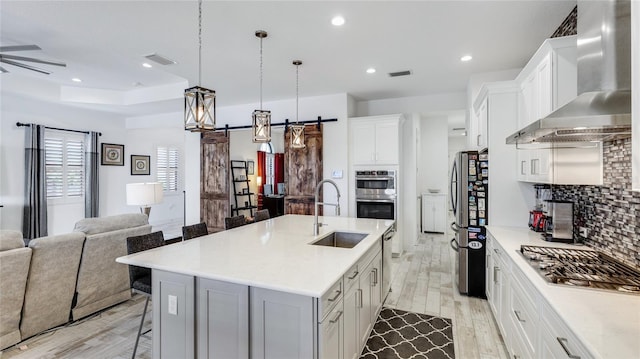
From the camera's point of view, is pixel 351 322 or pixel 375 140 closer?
pixel 351 322

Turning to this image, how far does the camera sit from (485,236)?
139 inches

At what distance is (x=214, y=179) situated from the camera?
6348 mm

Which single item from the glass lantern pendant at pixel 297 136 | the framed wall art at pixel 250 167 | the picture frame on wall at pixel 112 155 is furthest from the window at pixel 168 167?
the glass lantern pendant at pixel 297 136

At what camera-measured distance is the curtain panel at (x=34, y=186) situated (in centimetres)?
539

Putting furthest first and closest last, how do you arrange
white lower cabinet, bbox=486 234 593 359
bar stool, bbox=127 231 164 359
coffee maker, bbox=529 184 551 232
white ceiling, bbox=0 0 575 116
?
coffee maker, bbox=529 184 551 232, white ceiling, bbox=0 0 575 116, bar stool, bbox=127 231 164 359, white lower cabinet, bbox=486 234 593 359

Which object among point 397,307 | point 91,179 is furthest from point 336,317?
point 91,179

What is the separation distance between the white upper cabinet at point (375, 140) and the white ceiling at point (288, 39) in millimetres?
550

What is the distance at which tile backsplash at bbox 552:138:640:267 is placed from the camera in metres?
1.85

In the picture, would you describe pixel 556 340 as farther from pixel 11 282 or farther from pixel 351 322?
pixel 11 282

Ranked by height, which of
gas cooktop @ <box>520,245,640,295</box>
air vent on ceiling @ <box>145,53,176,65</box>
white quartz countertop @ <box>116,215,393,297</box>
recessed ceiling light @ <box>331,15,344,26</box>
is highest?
air vent on ceiling @ <box>145,53,176,65</box>

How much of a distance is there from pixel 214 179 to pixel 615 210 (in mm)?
6052

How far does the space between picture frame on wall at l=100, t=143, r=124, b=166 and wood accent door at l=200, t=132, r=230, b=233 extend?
2.25m

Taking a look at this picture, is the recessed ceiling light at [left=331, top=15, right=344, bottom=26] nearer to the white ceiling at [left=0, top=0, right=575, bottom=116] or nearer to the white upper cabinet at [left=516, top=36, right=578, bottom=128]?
the white ceiling at [left=0, top=0, right=575, bottom=116]

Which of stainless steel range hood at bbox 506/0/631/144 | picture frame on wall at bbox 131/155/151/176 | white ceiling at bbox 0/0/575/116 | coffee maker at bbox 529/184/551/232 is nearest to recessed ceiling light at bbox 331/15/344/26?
white ceiling at bbox 0/0/575/116
